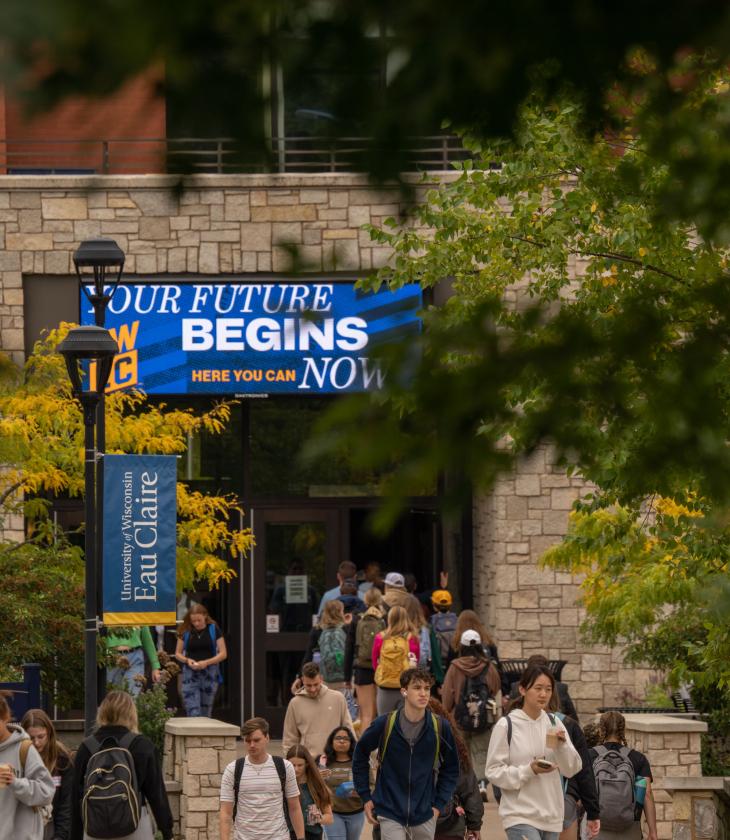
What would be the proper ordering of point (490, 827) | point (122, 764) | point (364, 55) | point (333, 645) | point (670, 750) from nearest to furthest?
point (364, 55) < point (122, 764) < point (670, 750) < point (490, 827) < point (333, 645)

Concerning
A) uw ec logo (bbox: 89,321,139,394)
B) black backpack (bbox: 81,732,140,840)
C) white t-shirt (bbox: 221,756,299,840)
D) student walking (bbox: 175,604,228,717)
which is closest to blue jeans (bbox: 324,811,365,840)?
white t-shirt (bbox: 221,756,299,840)

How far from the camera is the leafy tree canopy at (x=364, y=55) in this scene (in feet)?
7.57

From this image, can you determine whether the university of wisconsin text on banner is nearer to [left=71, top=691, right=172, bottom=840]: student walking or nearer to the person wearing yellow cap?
[left=71, top=691, right=172, bottom=840]: student walking

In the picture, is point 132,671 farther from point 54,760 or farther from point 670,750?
point 54,760

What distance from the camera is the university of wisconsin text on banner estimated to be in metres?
13.2

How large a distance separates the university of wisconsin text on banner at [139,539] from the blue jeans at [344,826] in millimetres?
3006

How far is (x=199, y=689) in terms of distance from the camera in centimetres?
1758

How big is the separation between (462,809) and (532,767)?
116 centimetres

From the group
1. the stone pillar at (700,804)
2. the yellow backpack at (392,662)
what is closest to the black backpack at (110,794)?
the stone pillar at (700,804)

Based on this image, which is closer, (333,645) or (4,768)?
(4,768)

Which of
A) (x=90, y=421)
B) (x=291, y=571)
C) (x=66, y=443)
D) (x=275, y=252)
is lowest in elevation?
(x=291, y=571)

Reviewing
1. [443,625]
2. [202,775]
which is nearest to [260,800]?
[202,775]

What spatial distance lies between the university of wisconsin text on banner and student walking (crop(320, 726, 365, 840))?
259cm

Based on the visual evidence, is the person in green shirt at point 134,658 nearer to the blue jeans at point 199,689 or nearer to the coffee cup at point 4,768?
the blue jeans at point 199,689
